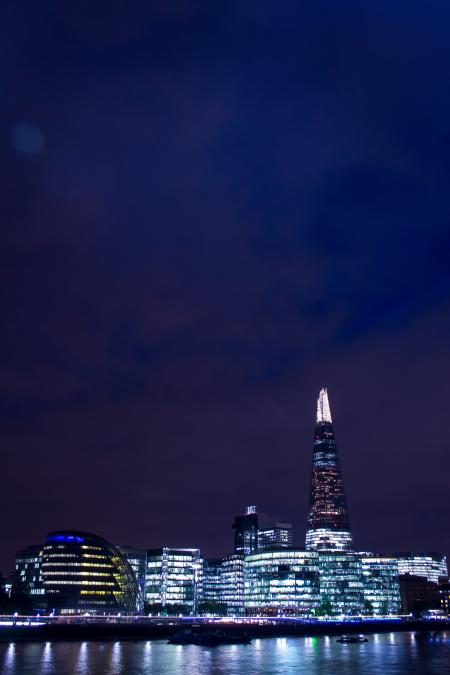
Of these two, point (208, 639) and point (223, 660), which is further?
point (208, 639)

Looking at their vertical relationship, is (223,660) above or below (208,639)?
below

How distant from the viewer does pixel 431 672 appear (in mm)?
94625

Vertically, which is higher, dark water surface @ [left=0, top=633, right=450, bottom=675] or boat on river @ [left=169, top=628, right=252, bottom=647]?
boat on river @ [left=169, top=628, right=252, bottom=647]

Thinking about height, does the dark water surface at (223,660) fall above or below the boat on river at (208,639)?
below

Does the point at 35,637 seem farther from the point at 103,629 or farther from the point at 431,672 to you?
the point at 431,672

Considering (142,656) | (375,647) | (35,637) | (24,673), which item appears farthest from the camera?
(35,637)

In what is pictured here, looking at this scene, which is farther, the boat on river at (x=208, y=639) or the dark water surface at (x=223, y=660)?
the boat on river at (x=208, y=639)

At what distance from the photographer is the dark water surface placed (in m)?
96.9

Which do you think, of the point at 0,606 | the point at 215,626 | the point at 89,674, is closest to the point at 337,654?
the point at 89,674

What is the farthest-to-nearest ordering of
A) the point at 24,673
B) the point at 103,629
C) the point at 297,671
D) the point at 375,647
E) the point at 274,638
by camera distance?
the point at 274,638, the point at 103,629, the point at 375,647, the point at 297,671, the point at 24,673

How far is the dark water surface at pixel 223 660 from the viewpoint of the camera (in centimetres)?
9694

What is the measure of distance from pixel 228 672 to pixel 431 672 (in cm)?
2821

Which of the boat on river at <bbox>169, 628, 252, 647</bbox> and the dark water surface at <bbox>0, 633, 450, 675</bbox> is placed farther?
the boat on river at <bbox>169, 628, 252, 647</bbox>

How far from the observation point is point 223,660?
116125 mm
